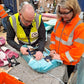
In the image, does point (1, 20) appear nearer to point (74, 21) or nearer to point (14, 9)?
point (14, 9)

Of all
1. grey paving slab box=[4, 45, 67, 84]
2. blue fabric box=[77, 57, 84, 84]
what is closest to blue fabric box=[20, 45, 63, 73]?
grey paving slab box=[4, 45, 67, 84]

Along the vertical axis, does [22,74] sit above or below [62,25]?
below

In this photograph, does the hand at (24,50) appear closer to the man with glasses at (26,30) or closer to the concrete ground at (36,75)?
the man with glasses at (26,30)

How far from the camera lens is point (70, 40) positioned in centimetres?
132

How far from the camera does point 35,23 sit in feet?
4.90

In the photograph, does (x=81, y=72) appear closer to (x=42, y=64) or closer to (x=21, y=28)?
(x=42, y=64)

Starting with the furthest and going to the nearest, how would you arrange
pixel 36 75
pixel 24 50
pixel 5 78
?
1. pixel 24 50
2. pixel 36 75
3. pixel 5 78

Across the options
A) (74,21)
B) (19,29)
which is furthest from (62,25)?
(19,29)

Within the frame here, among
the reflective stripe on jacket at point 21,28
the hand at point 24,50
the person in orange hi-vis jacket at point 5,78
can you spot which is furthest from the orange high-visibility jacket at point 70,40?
the person in orange hi-vis jacket at point 5,78

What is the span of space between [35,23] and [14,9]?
3.54 meters

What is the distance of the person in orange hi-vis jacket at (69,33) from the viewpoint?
1225mm

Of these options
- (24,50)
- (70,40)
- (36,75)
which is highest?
(70,40)

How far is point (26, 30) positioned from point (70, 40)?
A: 1.73ft

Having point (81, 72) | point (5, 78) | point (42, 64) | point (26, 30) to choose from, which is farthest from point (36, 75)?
point (26, 30)
